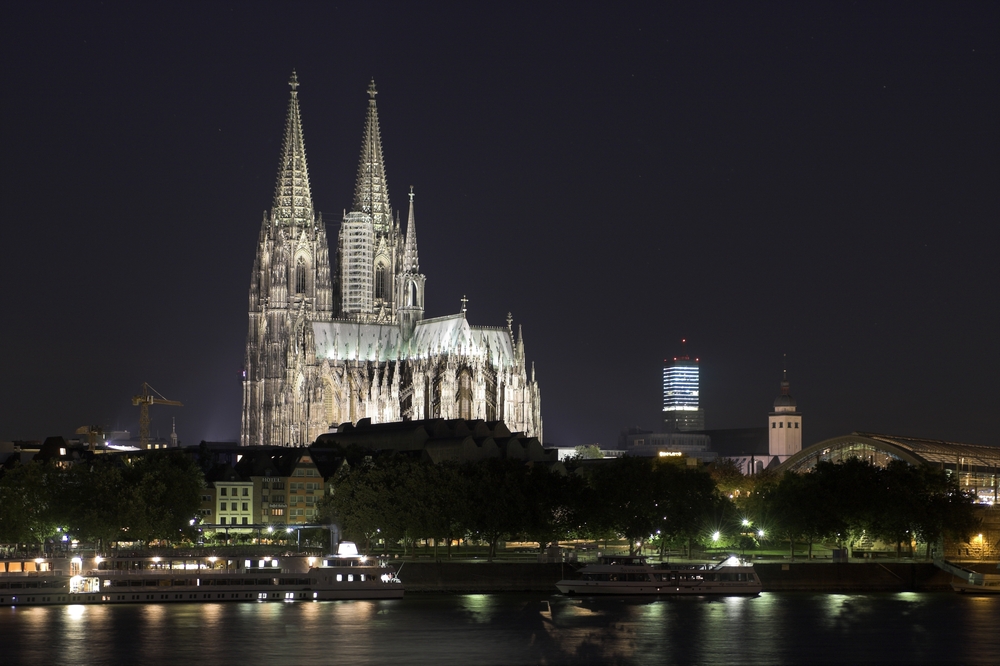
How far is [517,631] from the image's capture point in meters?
106

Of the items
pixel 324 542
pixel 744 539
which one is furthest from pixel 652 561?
pixel 324 542

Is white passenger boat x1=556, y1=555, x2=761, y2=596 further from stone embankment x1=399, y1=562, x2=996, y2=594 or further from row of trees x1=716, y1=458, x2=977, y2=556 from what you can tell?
row of trees x1=716, y1=458, x2=977, y2=556

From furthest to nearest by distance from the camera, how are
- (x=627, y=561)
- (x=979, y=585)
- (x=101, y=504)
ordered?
(x=101, y=504)
(x=979, y=585)
(x=627, y=561)

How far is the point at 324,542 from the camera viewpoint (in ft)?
509

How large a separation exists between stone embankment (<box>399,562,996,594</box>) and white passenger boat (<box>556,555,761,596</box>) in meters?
4.03

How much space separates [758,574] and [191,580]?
4151 centimetres

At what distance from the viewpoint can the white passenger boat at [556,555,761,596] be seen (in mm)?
132000

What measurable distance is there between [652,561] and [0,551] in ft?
168

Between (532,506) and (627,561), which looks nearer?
(627,561)

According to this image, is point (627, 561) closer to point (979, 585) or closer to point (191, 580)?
point (979, 585)

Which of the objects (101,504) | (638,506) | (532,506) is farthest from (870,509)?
(101,504)

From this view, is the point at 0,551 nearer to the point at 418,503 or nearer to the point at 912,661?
the point at 418,503

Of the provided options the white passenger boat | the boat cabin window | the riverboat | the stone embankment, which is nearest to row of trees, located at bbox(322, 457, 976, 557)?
the stone embankment

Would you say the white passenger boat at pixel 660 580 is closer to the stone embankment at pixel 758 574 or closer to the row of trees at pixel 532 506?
the stone embankment at pixel 758 574
